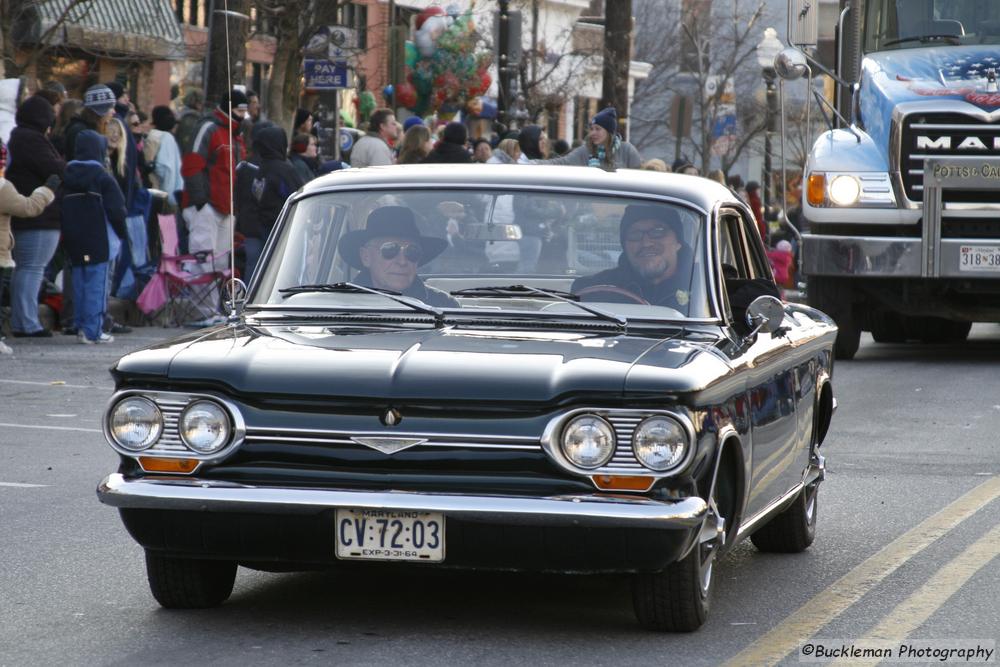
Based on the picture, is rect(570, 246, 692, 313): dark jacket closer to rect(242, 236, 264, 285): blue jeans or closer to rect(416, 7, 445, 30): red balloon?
rect(242, 236, 264, 285): blue jeans

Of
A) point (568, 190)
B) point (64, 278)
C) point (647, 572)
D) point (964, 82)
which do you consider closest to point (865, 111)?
point (964, 82)

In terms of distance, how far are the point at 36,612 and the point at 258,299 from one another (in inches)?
53.3

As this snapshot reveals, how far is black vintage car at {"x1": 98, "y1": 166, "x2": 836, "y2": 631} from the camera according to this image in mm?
5812

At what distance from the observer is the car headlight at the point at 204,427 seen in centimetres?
598

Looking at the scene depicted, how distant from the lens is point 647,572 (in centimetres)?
604

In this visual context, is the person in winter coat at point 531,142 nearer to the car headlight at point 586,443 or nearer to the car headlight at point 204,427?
the car headlight at point 204,427

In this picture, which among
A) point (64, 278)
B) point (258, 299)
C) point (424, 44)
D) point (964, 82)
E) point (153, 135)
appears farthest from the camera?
point (424, 44)

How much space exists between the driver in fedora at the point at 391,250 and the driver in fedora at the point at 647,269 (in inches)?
21.8

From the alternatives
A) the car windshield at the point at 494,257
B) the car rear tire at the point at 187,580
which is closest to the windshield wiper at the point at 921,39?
the car windshield at the point at 494,257

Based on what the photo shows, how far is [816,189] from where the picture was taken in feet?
55.0

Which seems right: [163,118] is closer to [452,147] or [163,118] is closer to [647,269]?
[452,147]

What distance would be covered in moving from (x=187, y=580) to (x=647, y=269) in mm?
1910

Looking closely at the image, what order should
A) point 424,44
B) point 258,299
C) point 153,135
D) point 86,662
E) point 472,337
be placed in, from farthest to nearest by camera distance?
point 424,44, point 153,135, point 258,299, point 472,337, point 86,662

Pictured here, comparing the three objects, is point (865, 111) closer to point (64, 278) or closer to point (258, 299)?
point (64, 278)
